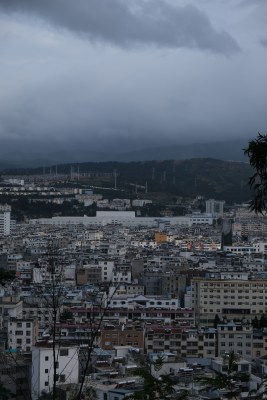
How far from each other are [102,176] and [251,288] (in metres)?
64.6

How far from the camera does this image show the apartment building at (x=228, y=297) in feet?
72.5

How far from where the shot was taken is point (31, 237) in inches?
1735

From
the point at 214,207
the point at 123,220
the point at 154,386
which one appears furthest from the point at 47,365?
the point at 214,207

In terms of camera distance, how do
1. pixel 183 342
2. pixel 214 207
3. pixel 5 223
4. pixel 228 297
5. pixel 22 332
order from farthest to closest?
pixel 214 207 < pixel 5 223 < pixel 228 297 < pixel 22 332 < pixel 183 342

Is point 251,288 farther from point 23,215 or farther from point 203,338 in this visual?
point 23,215

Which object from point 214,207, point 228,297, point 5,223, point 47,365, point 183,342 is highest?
point 214,207

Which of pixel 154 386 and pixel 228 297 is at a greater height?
pixel 154 386

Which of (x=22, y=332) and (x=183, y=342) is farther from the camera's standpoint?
(x=22, y=332)

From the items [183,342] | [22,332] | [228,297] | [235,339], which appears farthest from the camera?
[228,297]

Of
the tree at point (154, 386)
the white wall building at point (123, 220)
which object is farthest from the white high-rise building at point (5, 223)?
the tree at point (154, 386)

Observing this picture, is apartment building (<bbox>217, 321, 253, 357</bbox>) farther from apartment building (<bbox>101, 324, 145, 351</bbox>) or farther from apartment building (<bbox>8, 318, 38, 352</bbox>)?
apartment building (<bbox>8, 318, 38, 352</bbox>)

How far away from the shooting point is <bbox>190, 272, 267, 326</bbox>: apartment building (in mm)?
22094

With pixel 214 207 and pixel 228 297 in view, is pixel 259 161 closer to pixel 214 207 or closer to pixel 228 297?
pixel 228 297

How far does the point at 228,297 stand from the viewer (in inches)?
883
